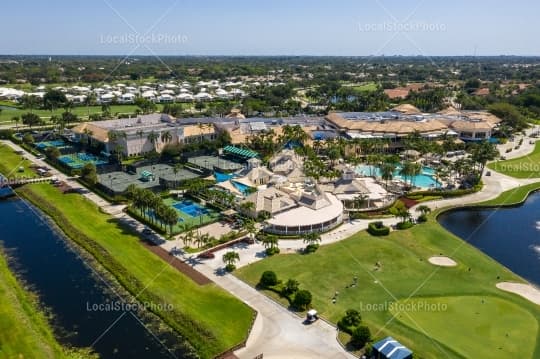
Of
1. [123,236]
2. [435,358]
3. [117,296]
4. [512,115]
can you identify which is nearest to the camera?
[435,358]

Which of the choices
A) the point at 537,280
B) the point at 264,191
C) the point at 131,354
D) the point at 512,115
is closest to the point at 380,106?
the point at 512,115

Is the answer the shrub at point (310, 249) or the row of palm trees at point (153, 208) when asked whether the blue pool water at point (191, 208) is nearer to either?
the row of palm trees at point (153, 208)

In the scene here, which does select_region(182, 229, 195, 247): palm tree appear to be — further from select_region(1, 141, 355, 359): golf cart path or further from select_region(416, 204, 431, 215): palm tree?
select_region(416, 204, 431, 215): palm tree

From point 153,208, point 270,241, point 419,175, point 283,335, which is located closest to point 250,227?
point 270,241

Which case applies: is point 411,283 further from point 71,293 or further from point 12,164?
point 12,164

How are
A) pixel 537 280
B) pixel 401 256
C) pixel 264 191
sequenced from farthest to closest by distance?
pixel 264 191, pixel 401 256, pixel 537 280

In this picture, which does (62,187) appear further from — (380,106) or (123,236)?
(380,106)

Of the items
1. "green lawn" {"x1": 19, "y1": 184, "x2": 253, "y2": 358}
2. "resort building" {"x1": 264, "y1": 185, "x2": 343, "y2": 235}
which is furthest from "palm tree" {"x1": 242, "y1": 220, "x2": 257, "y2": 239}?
"green lawn" {"x1": 19, "y1": 184, "x2": 253, "y2": 358}
